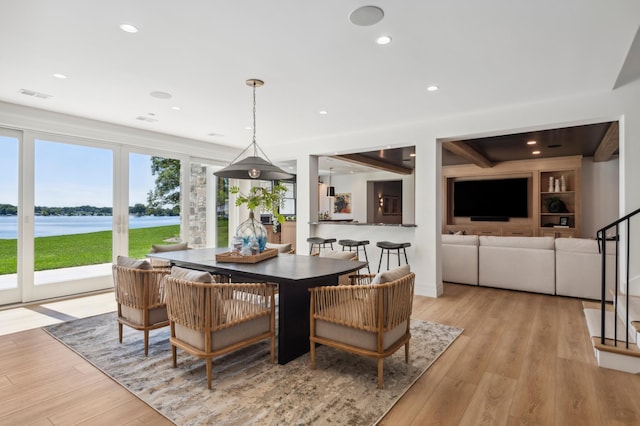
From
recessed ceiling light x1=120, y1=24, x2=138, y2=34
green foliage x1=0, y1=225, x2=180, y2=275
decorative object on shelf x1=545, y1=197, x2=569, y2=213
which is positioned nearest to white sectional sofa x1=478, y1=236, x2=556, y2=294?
decorative object on shelf x1=545, y1=197, x2=569, y2=213

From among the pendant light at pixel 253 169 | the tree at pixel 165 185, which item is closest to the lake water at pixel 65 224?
the tree at pixel 165 185

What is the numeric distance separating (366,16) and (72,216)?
4.95 meters

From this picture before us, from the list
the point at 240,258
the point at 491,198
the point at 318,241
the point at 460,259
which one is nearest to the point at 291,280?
the point at 240,258

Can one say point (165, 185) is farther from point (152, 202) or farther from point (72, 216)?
point (72, 216)

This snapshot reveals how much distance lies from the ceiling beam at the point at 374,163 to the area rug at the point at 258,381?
459 cm

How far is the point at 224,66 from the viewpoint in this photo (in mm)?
3219

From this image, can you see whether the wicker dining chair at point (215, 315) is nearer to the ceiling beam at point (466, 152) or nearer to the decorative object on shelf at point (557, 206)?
the ceiling beam at point (466, 152)

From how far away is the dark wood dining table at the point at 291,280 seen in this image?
266 centimetres

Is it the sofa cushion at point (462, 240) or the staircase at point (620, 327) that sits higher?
the sofa cushion at point (462, 240)

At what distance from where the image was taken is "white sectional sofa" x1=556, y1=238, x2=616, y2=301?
452 centimetres

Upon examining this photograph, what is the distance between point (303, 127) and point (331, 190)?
5596mm

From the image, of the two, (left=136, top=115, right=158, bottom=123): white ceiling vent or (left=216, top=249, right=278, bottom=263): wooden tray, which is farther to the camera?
(left=136, top=115, right=158, bottom=123): white ceiling vent

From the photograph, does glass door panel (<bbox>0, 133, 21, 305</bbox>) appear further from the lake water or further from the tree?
the tree

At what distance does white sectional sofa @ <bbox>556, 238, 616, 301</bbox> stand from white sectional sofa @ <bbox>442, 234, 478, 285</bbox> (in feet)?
3.60
